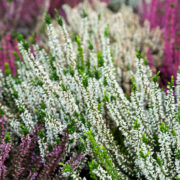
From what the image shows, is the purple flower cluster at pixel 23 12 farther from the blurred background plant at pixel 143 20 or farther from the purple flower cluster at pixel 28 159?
the purple flower cluster at pixel 28 159

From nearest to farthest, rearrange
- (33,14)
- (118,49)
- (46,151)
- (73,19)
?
(46,151) → (118,49) → (73,19) → (33,14)

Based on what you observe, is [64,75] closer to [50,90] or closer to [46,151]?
[50,90]

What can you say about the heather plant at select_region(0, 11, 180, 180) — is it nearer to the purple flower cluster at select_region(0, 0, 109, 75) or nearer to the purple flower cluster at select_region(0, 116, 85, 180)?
the purple flower cluster at select_region(0, 116, 85, 180)

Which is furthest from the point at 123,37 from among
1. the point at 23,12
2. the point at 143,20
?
the point at 23,12

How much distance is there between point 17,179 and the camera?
5.01 ft

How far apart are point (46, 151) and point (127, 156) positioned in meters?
0.63

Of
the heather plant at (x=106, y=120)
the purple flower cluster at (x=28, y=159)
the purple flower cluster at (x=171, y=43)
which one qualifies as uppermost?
the purple flower cluster at (x=171, y=43)

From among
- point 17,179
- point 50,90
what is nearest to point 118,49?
point 50,90

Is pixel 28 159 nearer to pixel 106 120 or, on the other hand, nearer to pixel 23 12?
pixel 106 120

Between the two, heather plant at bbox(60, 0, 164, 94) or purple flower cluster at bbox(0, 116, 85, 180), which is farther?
heather plant at bbox(60, 0, 164, 94)

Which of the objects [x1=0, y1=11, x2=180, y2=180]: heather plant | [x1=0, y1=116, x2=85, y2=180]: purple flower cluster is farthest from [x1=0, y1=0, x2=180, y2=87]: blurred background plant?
[x1=0, y1=116, x2=85, y2=180]: purple flower cluster

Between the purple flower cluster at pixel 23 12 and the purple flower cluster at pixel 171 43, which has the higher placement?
the purple flower cluster at pixel 23 12

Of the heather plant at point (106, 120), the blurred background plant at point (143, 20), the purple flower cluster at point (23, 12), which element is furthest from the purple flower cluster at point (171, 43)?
the purple flower cluster at point (23, 12)

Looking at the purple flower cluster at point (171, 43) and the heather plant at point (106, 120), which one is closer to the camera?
the heather plant at point (106, 120)
